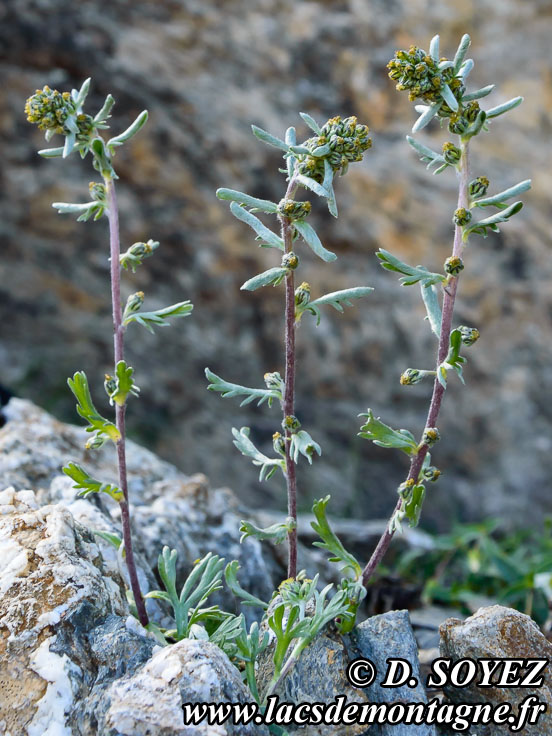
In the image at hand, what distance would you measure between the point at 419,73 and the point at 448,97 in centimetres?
9

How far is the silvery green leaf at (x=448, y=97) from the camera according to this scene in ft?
6.03

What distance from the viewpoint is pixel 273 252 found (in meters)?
5.29

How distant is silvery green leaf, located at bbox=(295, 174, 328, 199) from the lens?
177cm

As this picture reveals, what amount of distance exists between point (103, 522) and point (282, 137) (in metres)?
3.22

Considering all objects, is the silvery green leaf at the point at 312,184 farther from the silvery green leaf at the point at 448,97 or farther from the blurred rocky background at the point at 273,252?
the blurred rocky background at the point at 273,252

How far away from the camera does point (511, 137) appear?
16.5 feet

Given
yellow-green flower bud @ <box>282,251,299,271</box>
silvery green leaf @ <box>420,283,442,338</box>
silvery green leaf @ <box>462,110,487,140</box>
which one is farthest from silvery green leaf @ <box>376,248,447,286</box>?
silvery green leaf @ <box>462,110,487,140</box>

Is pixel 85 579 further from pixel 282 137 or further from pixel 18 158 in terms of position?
pixel 18 158

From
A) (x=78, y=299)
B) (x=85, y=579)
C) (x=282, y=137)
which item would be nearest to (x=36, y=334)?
(x=78, y=299)

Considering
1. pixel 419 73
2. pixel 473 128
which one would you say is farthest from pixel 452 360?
pixel 419 73

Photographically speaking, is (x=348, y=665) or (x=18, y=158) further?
(x=18, y=158)

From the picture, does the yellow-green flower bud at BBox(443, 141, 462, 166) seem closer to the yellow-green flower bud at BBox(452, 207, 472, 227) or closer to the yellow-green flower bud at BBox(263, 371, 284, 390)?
the yellow-green flower bud at BBox(452, 207, 472, 227)

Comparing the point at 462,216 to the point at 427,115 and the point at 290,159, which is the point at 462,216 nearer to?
the point at 427,115

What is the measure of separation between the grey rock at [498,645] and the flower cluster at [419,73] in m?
1.35
